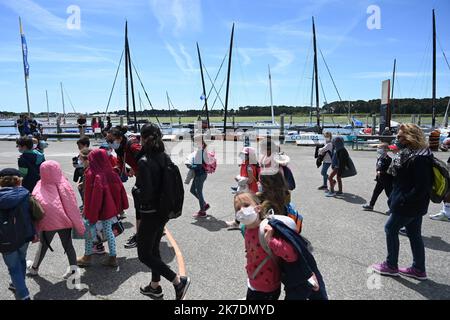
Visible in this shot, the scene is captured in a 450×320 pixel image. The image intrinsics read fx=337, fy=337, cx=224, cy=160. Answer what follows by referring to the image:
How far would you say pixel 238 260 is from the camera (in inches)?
187

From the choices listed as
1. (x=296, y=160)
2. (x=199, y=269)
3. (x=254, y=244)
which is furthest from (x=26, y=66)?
(x=254, y=244)

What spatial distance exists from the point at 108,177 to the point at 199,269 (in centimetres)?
173

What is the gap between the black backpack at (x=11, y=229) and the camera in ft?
10.8

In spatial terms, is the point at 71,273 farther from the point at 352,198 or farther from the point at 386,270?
the point at 352,198

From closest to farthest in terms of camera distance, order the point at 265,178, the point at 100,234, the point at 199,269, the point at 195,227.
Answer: the point at 265,178, the point at 199,269, the point at 100,234, the point at 195,227

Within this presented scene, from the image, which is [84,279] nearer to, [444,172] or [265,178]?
[265,178]

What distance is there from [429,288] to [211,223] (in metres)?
3.74

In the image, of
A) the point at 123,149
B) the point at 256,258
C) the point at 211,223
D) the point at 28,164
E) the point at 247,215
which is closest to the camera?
the point at 247,215

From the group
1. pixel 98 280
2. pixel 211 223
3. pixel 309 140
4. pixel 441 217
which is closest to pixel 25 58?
pixel 309 140

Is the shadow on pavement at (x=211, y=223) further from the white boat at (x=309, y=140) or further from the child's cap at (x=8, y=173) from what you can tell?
the white boat at (x=309, y=140)

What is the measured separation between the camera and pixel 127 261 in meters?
4.77

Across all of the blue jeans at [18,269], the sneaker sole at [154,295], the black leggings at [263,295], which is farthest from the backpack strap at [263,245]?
the blue jeans at [18,269]

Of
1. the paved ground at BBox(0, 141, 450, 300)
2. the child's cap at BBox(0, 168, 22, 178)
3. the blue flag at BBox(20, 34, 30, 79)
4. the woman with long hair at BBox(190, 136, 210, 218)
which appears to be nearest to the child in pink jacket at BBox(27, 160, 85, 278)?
the child's cap at BBox(0, 168, 22, 178)

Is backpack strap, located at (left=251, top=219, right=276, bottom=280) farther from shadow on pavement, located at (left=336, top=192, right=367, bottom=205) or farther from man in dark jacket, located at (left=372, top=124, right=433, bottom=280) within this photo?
shadow on pavement, located at (left=336, top=192, right=367, bottom=205)
